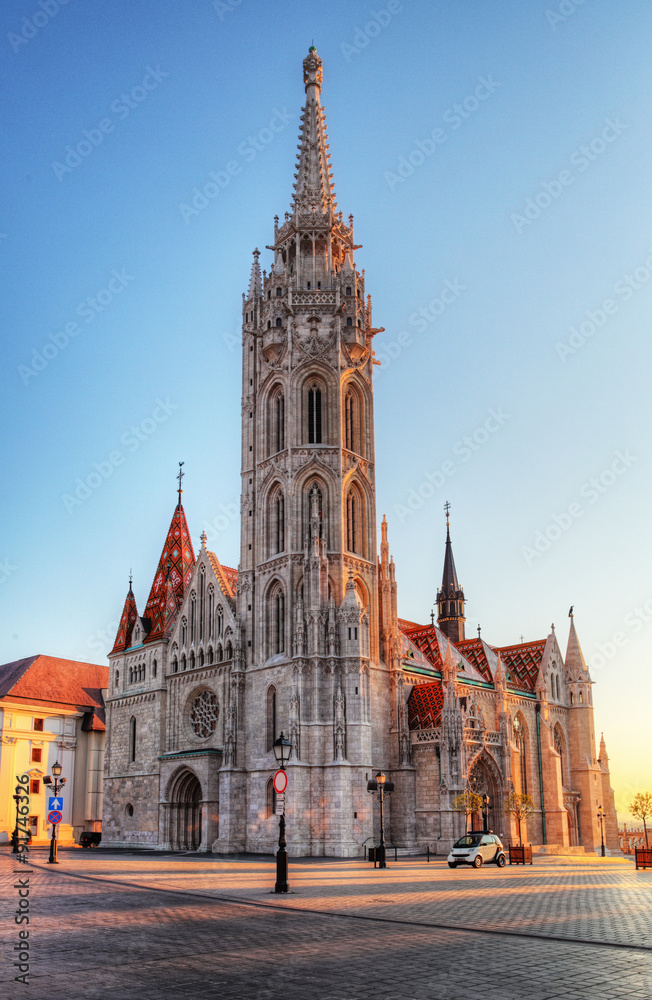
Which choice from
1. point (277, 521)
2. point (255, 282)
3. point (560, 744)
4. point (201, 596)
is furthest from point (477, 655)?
point (255, 282)

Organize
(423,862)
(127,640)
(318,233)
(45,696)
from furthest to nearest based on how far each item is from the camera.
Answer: (45,696), (127,640), (318,233), (423,862)

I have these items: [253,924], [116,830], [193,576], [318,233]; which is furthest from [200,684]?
[253,924]

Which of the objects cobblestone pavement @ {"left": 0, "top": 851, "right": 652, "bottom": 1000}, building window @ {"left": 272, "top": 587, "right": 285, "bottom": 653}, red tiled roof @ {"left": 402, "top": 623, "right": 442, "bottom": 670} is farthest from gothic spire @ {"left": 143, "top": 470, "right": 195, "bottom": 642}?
cobblestone pavement @ {"left": 0, "top": 851, "right": 652, "bottom": 1000}

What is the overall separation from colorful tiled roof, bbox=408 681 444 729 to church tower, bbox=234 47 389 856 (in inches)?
79.0

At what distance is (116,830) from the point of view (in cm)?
5081

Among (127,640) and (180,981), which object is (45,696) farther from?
(180,981)

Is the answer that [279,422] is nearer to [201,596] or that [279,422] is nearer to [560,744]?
[201,596]

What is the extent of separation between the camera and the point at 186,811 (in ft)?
153

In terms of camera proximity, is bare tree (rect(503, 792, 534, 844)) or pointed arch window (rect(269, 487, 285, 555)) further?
pointed arch window (rect(269, 487, 285, 555))

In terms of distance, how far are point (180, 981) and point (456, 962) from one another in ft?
11.6

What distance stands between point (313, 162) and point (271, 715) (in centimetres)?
3372

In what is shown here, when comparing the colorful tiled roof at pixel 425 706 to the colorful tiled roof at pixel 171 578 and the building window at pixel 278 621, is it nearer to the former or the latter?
the building window at pixel 278 621

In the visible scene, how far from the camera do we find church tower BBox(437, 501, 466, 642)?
73812mm

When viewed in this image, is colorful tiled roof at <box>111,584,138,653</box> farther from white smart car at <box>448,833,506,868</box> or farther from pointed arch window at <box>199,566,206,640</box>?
white smart car at <box>448,833,506,868</box>
